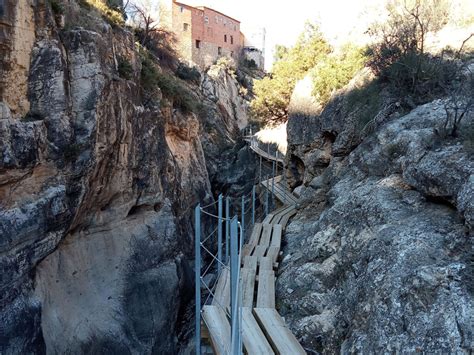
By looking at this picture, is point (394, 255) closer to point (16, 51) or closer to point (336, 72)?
point (16, 51)

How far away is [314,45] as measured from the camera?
61.0 ft

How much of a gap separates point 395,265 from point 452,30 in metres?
8.66

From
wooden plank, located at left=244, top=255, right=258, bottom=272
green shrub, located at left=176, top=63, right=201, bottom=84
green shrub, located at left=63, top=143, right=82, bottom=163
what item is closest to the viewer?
wooden plank, located at left=244, top=255, right=258, bottom=272

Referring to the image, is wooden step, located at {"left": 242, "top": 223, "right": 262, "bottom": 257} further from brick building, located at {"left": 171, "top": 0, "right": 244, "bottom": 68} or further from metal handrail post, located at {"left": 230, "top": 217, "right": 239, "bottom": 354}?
brick building, located at {"left": 171, "top": 0, "right": 244, "bottom": 68}

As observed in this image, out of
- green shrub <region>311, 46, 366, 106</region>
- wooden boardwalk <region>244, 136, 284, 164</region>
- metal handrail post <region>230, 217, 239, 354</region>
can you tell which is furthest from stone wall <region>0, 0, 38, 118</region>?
wooden boardwalk <region>244, 136, 284, 164</region>

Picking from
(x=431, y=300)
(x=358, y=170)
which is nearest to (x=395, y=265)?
(x=431, y=300)

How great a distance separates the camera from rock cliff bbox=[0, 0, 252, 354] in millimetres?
8266

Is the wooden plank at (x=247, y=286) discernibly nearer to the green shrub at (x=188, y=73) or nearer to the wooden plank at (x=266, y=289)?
the wooden plank at (x=266, y=289)

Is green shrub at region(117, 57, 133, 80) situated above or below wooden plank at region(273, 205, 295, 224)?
above

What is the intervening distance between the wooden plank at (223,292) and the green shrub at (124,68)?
7.34 meters

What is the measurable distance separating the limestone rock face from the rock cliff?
4923mm

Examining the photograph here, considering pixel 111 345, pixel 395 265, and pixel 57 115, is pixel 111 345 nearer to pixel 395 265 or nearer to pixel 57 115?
pixel 57 115

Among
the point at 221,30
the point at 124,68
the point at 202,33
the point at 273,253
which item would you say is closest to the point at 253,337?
the point at 273,253

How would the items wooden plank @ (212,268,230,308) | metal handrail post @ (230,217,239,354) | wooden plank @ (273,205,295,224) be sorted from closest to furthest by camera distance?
1. metal handrail post @ (230,217,239,354)
2. wooden plank @ (212,268,230,308)
3. wooden plank @ (273,205,295,224)
